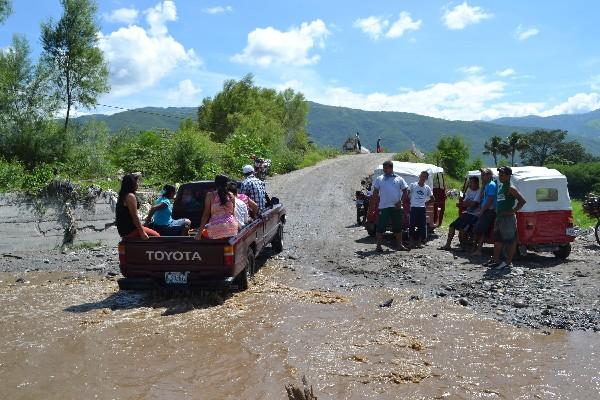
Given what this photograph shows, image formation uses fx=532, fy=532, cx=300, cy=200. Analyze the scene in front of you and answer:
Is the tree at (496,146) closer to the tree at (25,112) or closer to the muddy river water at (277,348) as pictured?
the tree at (25,112)

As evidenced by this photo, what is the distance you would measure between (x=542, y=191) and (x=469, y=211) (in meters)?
1.42

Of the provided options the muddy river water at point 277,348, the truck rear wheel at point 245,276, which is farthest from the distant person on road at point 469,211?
the truck rear wheel at point 245,276

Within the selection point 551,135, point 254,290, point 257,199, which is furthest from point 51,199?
point 551,135

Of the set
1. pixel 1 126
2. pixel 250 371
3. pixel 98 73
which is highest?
pixel 98 73

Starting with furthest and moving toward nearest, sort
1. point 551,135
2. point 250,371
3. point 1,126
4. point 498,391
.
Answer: point 551,135, point 1,126, point 250,371, point 498,391

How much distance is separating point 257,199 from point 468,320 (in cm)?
473

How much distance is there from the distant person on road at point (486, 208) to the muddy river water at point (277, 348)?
9.11ft

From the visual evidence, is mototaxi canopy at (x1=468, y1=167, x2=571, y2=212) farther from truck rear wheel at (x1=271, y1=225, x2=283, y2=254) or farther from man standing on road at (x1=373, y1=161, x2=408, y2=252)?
truck rear wheel at (x1=271, y1=225, x2=283, y2=254)

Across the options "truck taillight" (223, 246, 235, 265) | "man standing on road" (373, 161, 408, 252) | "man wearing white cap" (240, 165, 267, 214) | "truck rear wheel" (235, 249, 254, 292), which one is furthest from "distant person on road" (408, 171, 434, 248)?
"truck taillight" (223, 246, 235, 265)

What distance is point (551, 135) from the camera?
328ft

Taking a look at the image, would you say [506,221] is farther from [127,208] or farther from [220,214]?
[127,208]

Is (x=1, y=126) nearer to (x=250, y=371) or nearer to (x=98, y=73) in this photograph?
(x=98, y=73)


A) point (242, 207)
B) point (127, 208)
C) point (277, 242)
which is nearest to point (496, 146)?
point (277, 242)

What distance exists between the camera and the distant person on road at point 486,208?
32.9ft
